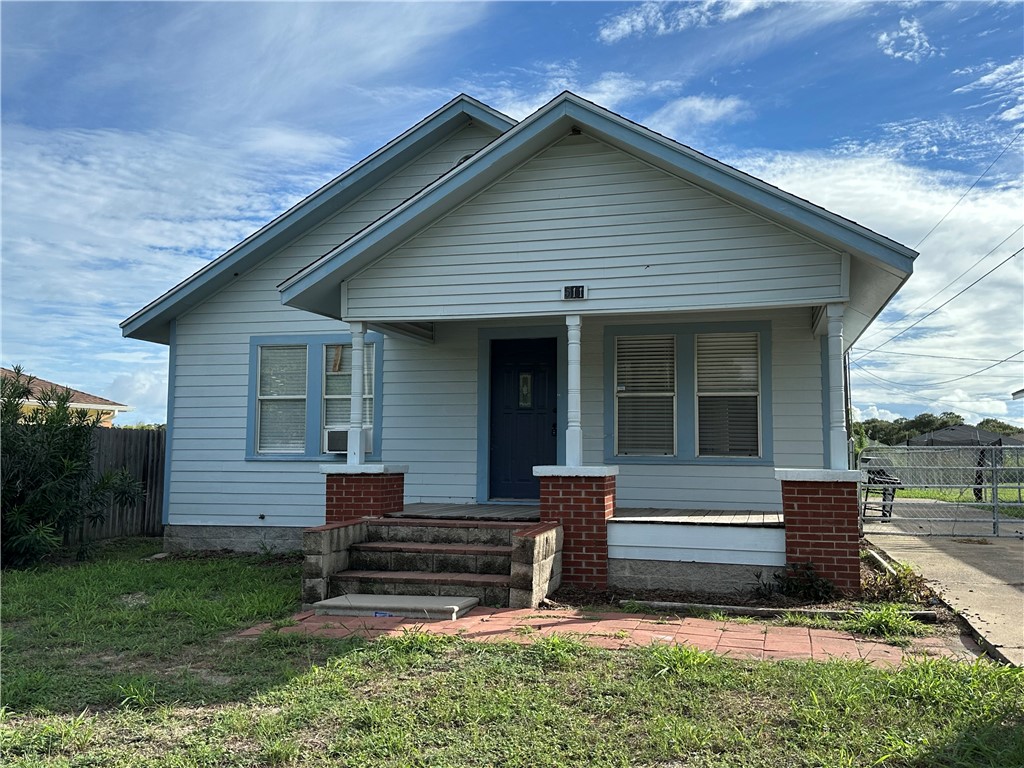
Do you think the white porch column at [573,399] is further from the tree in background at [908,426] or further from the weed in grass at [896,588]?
the tree in background at [908,426]

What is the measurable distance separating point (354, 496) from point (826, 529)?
4.93 metres

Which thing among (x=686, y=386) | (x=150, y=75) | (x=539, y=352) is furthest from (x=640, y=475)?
(x=150, y=75)

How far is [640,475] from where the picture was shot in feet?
32.8

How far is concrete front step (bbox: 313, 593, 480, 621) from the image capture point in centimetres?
691

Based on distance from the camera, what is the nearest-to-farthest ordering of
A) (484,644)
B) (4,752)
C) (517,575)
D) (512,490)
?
(4,752), (484,644), (517,575), (512,490)

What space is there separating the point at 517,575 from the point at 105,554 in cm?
740

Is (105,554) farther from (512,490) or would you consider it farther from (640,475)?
(640,475)

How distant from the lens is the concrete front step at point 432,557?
7.82m

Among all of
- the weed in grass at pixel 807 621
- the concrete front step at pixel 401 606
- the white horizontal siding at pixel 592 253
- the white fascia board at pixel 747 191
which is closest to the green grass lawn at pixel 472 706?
the concrete front step at pixel 401 606

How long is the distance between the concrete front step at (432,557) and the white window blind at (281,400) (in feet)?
13.2

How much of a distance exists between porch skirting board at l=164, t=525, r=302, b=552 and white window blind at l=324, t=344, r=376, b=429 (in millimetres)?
1664

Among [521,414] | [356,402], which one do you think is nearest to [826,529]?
[521,414]

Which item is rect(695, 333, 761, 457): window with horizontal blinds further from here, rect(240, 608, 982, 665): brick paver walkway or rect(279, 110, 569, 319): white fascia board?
rect(240, 608, 982, 665): brick paver walkway

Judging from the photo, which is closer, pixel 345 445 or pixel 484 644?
pixel 484 644
